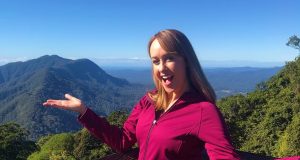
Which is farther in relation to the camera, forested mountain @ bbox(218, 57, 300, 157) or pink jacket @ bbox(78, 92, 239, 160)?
forested mountain @ bbox(218, 57, 300, 157)

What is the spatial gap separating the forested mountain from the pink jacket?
111ft

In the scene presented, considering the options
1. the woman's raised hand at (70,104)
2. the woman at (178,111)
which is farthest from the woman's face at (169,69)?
the woman's raised hand at (70,104)

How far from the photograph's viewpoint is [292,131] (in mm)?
36844

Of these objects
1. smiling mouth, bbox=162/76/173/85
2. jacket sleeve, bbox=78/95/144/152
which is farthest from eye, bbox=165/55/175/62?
jacket sleeve, bbox=78/95/144/152

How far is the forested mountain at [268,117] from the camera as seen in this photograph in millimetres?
40375

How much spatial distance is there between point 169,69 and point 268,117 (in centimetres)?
4467

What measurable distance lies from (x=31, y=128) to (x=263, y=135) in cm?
16257

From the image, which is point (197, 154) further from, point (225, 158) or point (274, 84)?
point (274, 84)

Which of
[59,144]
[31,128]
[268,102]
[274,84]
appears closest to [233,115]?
[268,102]

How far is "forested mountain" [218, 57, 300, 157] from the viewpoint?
40375mm

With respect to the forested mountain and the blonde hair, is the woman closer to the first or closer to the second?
the blonde hair

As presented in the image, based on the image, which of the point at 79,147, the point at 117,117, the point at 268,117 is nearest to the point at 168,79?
the point at 268,117

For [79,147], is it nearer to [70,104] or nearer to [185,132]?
[70,104]

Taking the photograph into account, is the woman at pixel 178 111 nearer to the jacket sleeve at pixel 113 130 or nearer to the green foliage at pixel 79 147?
the jacket sleeve at pixel 113 130
